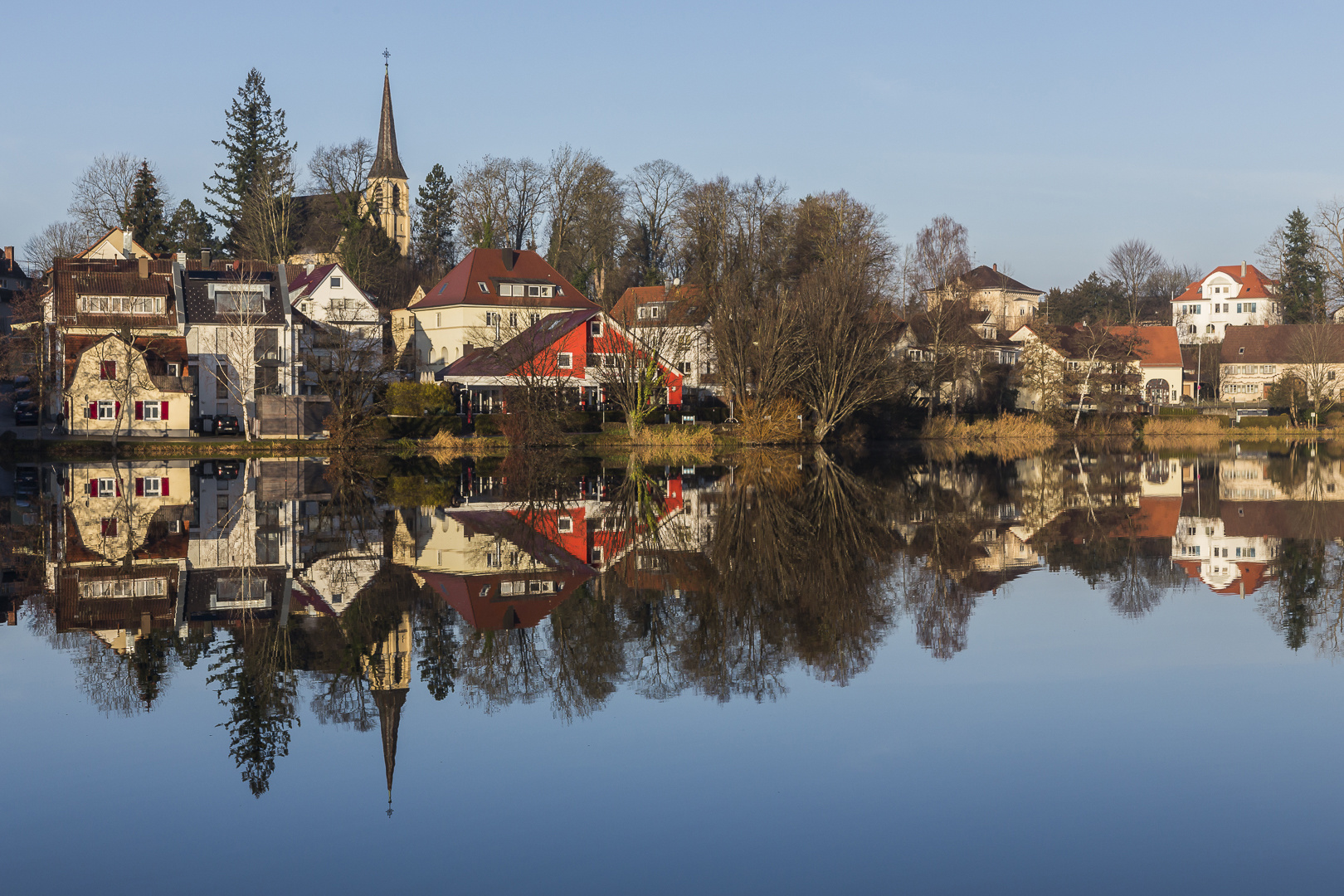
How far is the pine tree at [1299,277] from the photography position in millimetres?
93531

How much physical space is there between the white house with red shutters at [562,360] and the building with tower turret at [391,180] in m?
38.0

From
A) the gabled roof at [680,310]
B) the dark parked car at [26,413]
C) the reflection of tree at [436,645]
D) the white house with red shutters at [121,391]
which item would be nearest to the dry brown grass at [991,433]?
the gabled roof at [680,310]

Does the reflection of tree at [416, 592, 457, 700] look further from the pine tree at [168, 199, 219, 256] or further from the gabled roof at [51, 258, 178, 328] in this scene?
the pine tree at [168, 199, 219, 256]

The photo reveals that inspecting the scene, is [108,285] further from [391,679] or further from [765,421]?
[391,679]

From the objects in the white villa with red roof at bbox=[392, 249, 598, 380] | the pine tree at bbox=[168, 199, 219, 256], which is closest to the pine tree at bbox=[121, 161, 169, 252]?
the pine tree at bbox=[168, 199, 219, 256]

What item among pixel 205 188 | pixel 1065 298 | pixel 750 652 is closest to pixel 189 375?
pixel 205 188

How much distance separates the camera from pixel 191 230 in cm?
7900

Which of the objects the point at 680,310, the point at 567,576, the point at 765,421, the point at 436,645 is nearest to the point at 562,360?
the point at 680,310

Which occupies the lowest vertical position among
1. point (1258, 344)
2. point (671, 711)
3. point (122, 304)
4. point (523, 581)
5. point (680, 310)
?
point (671, 711)

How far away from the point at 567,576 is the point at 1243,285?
11794 cm

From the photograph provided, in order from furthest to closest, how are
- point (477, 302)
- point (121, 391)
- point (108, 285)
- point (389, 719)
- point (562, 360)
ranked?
point (477, 302) → point (562, 360) → point (108, 285) → point (121, 391) → point (389, 719)

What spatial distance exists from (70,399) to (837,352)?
106ft

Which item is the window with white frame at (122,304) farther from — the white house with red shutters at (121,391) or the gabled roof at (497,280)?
the gabled roof at (497,280)

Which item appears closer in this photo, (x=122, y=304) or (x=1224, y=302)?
(x=122, y=304)
